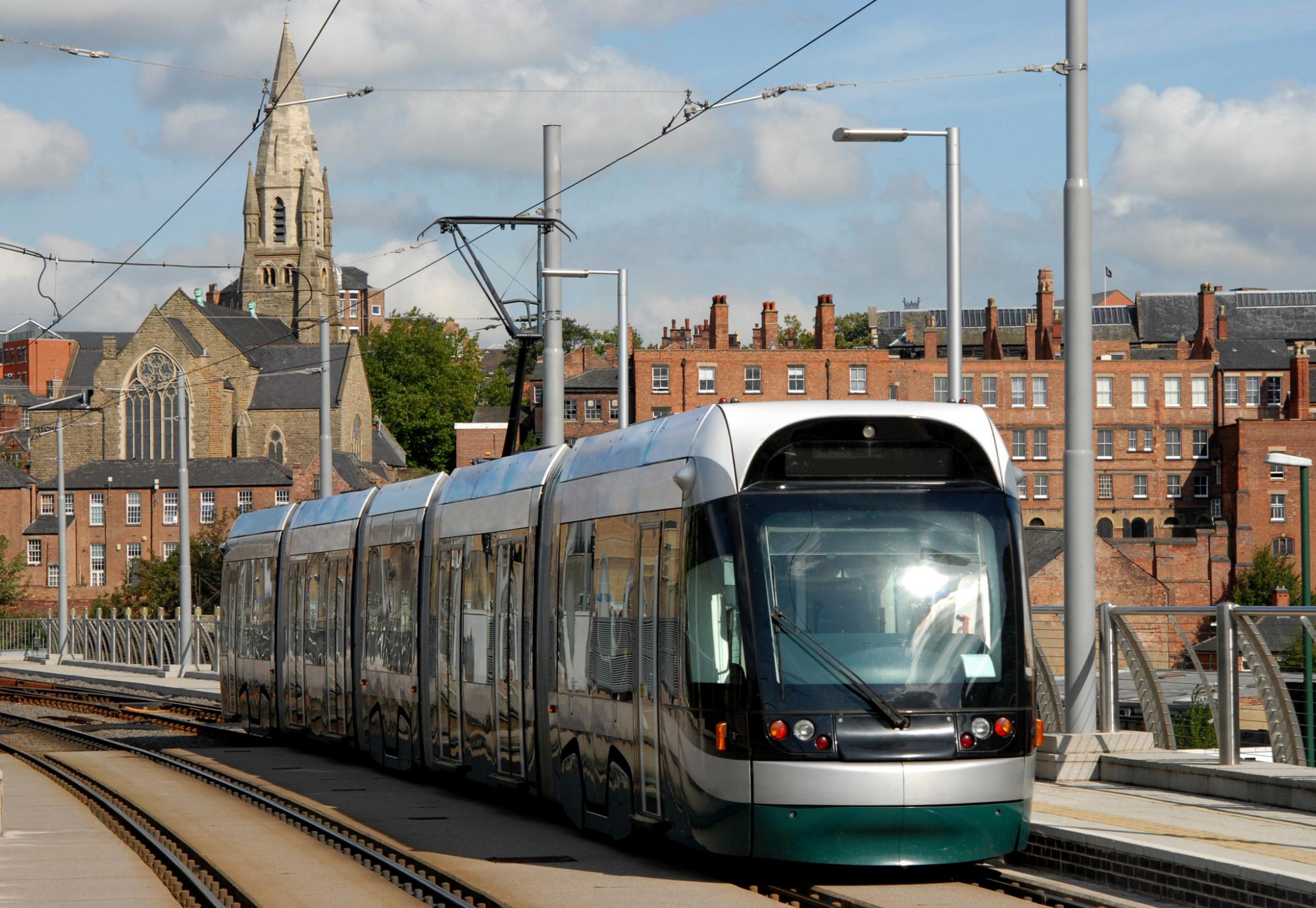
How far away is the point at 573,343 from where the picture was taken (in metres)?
144

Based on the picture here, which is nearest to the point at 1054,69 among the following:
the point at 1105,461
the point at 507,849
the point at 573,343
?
the point at 507,849

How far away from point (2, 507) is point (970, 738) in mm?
109743

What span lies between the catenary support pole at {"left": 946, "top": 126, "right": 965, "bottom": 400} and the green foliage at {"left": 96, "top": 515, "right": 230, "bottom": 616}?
172 feet

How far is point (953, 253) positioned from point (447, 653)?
7.55 metres

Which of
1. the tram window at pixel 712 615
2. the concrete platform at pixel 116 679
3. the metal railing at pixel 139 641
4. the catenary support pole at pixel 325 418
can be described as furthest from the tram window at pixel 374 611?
the metal railing at pixel 139 641

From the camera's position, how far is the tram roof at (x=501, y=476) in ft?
49.1

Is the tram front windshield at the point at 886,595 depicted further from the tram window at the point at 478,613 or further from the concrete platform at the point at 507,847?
the tram window at the point at 478,613

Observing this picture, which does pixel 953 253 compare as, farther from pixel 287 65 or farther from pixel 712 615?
pixel 287 65

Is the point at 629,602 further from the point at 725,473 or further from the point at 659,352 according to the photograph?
the point at 659,352

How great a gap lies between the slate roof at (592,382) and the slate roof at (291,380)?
19.1 metres

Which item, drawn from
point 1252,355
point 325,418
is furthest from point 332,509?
point 1252,355

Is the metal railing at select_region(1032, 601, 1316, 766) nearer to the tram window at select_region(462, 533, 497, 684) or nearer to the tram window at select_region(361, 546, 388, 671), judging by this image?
the tram window at select_region(462, 533, 497, 684)

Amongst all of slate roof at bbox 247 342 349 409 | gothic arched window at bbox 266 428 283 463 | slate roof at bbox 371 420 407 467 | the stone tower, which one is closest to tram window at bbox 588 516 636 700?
slate roof at bbox 247 342 349 409

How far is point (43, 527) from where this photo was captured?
111125 mm
